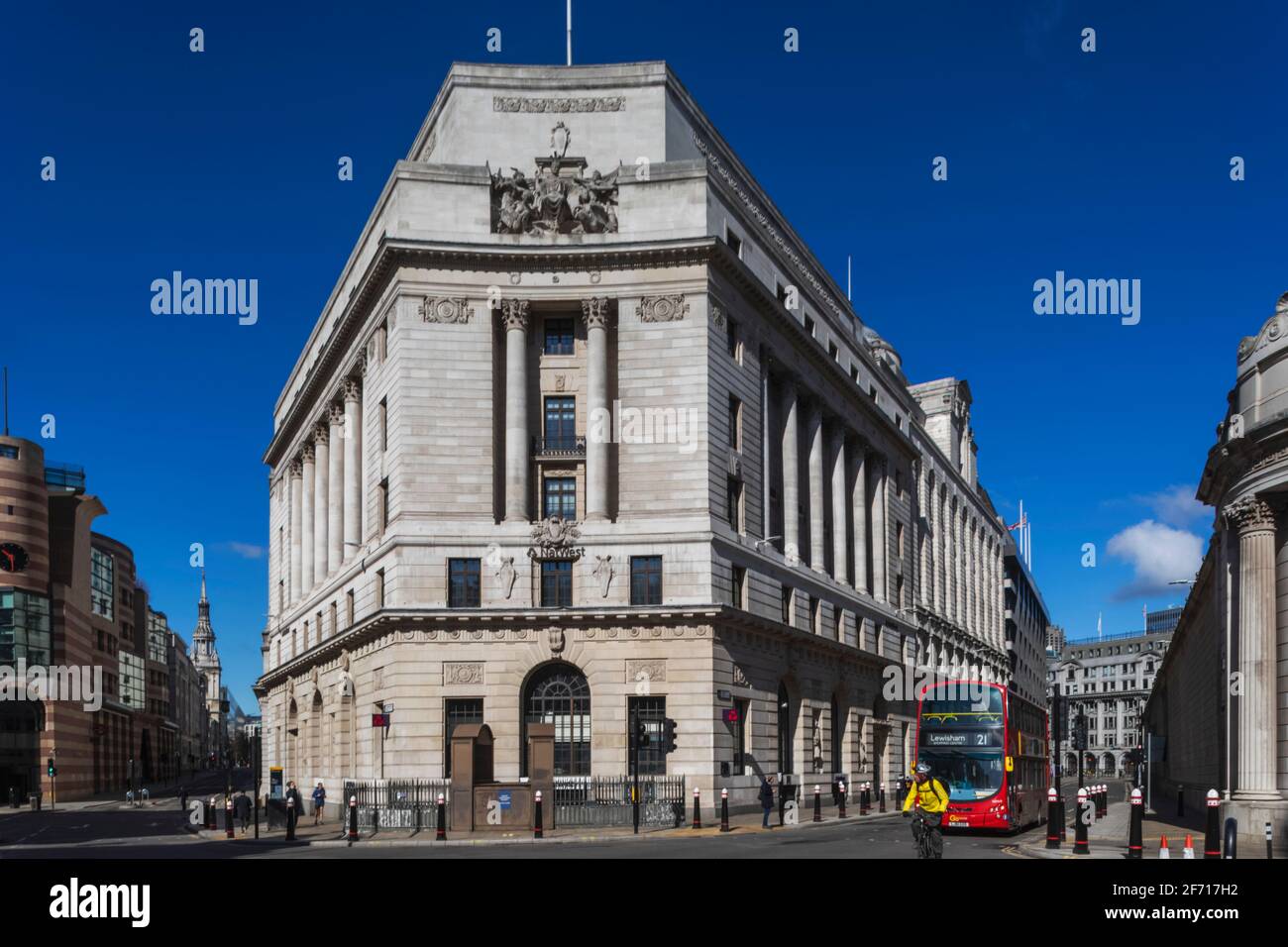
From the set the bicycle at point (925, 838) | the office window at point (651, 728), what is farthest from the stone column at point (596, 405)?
the bicycle at point (925, 838)

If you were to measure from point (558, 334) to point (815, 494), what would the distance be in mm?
18235

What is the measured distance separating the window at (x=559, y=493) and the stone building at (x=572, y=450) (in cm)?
9

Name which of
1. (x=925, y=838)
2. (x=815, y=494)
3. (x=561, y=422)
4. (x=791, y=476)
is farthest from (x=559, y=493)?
(x=925, y=838)

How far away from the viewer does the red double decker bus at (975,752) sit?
122 feet

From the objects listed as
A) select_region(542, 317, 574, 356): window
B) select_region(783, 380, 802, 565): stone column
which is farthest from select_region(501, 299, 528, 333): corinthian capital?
select_region(783, 380, 802, 565): stone column

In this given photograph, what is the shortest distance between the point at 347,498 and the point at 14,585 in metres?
58.2

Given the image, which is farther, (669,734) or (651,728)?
(651,728)

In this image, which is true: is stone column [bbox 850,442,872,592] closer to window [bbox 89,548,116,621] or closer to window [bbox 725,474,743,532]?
window [bbox 725,474,743,532]

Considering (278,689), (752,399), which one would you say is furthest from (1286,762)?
(278,689)

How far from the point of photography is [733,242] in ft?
176

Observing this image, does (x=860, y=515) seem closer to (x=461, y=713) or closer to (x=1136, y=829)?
(x=461, y=713)

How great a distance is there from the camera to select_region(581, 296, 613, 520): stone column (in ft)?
161

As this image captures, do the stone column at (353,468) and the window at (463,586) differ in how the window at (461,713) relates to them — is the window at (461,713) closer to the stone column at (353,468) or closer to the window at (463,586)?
the window at (463,586)
